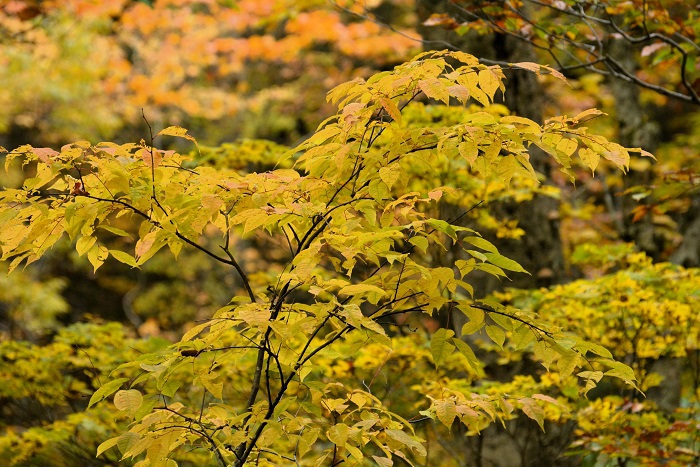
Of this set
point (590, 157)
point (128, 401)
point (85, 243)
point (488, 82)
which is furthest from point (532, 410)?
point (85, 243)

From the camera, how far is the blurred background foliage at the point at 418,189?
348cm

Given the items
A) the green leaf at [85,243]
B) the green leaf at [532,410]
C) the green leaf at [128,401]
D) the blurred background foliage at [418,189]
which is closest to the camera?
the green leaf at [128,401]

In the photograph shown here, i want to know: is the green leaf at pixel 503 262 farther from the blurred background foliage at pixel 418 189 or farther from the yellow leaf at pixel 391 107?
the yellow leaf at pixel 391 107

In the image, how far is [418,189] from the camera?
Result: 12.7 feet

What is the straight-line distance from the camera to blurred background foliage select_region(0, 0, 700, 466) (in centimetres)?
348

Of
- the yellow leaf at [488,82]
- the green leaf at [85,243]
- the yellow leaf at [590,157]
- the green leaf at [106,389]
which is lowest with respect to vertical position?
the green leaf at [106,389]

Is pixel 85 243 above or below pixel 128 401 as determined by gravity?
above

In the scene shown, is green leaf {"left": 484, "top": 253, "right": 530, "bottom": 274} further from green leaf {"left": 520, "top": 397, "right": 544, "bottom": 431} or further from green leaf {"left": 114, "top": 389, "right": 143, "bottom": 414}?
green leaf {"left": 114, "top": 389, "right": 143, "bottom": 414}

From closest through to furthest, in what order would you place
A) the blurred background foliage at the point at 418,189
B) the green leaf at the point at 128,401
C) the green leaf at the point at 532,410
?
the green leaf at the point at 128,401 → the green leaf at the point at 532,410 → the blurred background foliage at the point at 418,189

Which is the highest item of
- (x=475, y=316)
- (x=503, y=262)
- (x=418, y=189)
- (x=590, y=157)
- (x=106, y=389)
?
(x=590, y=157)

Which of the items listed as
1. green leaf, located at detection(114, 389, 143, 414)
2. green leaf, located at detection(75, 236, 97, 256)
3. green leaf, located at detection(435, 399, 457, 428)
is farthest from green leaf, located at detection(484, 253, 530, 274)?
green leaf, located at detection(75, 236, 97, 256)

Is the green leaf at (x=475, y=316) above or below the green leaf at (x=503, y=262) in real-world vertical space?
below

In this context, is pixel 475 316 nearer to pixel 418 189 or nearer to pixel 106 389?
pixel 106 389

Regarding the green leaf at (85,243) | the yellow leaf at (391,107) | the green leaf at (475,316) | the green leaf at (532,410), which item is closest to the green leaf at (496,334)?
the green leaf at (475,316)
